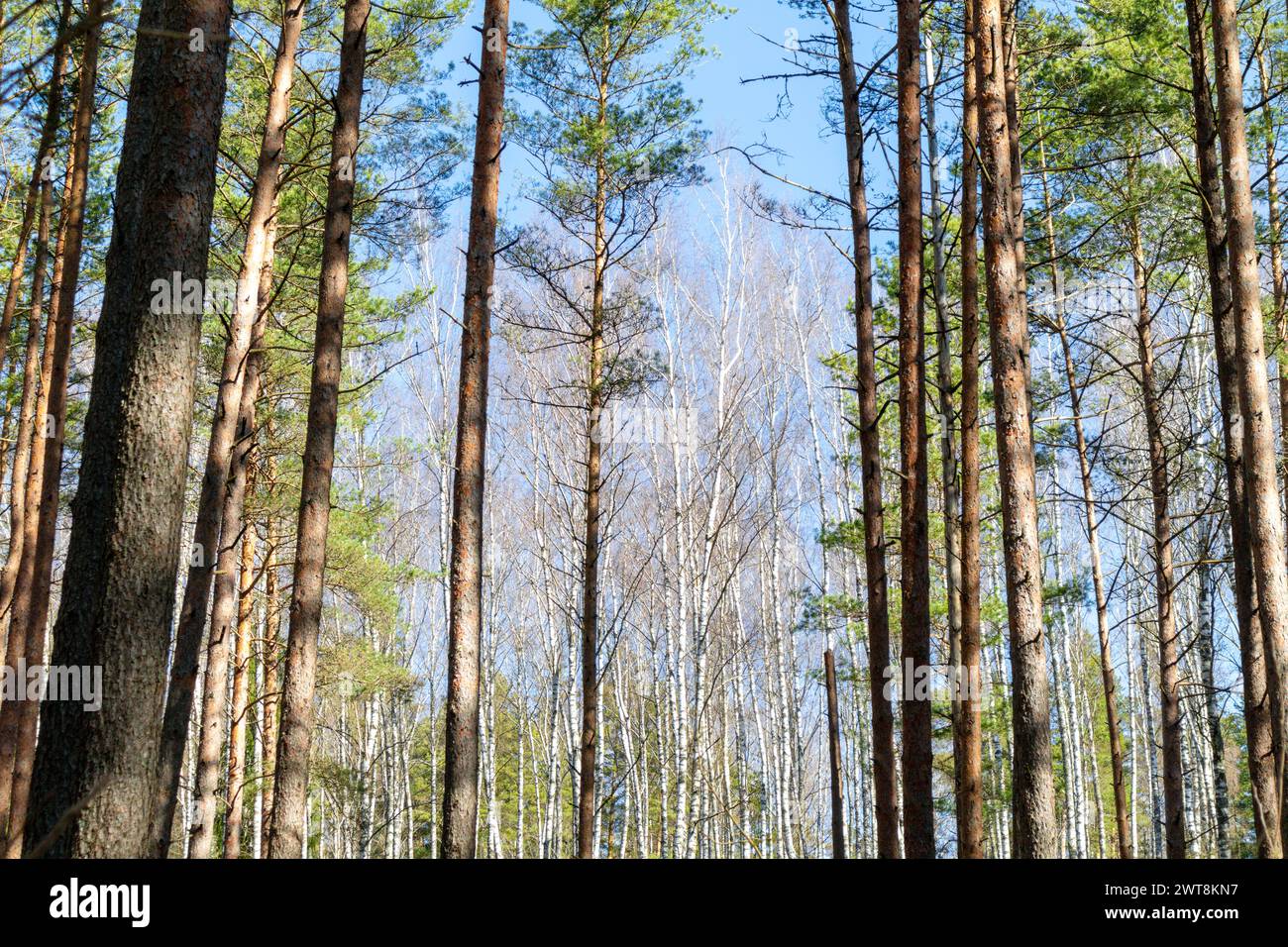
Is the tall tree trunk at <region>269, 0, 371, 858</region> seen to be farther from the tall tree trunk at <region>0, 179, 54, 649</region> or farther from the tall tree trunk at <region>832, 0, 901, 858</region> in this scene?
the tall tree trunk at <region>0, 179, 54, 649</region>

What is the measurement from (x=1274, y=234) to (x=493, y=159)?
8502mm

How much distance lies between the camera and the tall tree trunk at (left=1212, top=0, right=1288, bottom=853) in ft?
19.4

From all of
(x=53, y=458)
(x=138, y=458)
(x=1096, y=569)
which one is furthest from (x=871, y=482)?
(x=53, y=458)

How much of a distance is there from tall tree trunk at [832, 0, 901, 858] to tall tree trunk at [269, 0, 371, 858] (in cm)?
359

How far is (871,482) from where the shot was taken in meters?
7.54

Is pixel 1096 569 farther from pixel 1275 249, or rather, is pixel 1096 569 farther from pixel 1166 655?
pixel 1275 249

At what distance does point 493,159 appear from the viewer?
791 cm

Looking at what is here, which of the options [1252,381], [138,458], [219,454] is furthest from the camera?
[219,454]

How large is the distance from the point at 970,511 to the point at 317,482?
4.91m

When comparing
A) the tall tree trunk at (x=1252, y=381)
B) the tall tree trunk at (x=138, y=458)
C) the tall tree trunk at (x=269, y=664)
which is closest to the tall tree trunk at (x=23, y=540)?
the tall tree trunk at (x=269, y=664)

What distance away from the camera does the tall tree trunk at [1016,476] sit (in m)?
6.16

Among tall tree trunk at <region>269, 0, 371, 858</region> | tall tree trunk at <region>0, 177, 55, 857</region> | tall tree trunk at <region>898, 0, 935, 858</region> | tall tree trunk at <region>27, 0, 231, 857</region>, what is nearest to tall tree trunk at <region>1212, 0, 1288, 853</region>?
tall tree trunk at <region>898, 0, 935, 858</region>

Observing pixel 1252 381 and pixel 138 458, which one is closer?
pixel 138 458
